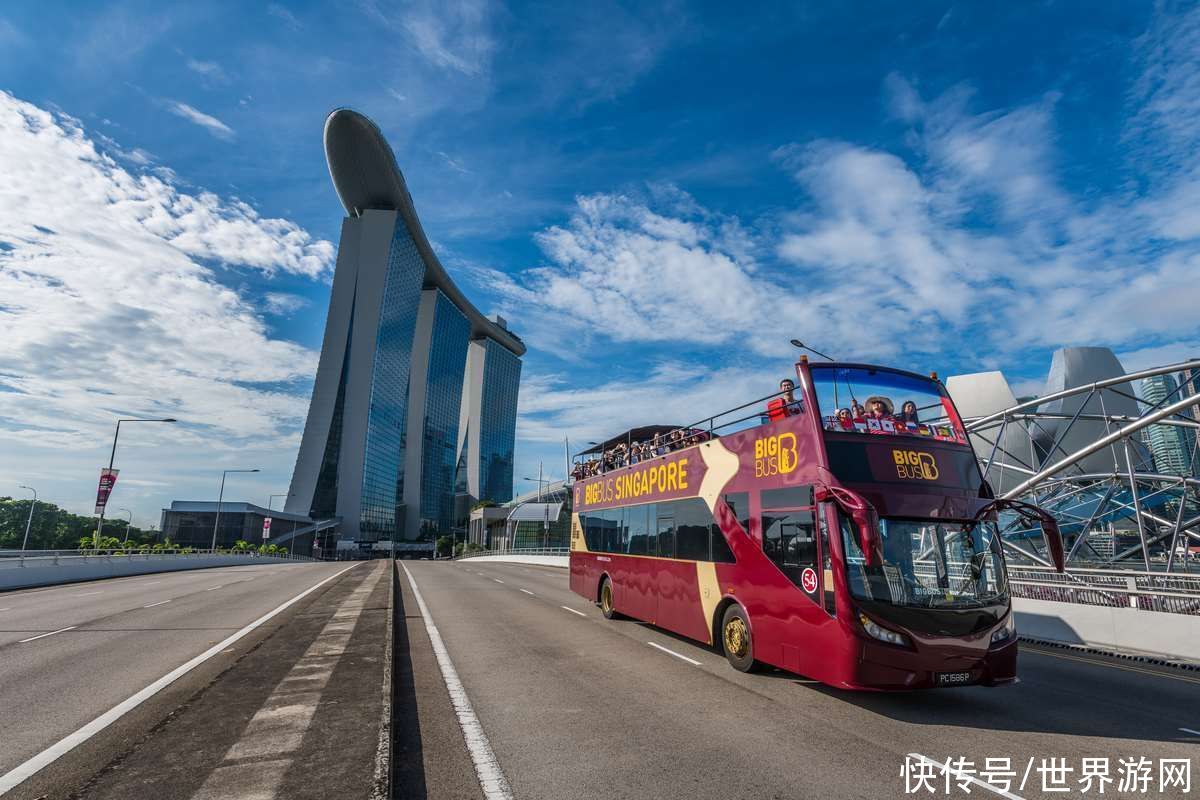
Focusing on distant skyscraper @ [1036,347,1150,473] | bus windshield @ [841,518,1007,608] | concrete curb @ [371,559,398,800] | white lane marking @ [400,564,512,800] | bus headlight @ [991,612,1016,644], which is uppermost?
distant skyscraper @ [1036,347,1150,473]

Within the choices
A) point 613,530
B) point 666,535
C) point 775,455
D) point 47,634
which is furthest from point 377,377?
point 775,455

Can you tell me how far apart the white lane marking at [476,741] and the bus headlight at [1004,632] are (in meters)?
5.89

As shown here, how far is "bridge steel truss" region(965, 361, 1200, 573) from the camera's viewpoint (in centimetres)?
2886

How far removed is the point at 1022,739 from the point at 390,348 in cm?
13109

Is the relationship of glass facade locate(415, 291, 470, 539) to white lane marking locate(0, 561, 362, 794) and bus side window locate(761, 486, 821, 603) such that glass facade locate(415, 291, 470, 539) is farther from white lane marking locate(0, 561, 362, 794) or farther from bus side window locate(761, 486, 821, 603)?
bus side window locate(761, 486, 821, 603)

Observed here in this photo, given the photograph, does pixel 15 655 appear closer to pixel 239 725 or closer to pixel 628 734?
pixel 239 725

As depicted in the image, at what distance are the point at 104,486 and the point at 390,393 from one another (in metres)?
99.3

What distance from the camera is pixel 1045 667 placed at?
1055 centimetres

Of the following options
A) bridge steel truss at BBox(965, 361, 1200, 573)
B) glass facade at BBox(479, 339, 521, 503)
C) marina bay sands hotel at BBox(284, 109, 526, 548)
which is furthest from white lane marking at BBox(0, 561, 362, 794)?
glass facade at BBox(479, 339, 521, 503)

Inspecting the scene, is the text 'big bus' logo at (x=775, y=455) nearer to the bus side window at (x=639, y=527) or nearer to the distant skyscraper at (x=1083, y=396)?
the bus side window at (x=639, y=527)

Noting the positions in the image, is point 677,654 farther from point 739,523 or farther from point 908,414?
point 908,414

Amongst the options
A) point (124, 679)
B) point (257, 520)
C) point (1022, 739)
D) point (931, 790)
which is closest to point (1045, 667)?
point (1022, 739)

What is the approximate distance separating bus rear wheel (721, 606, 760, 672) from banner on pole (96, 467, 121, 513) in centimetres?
3395

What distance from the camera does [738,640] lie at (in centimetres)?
948
